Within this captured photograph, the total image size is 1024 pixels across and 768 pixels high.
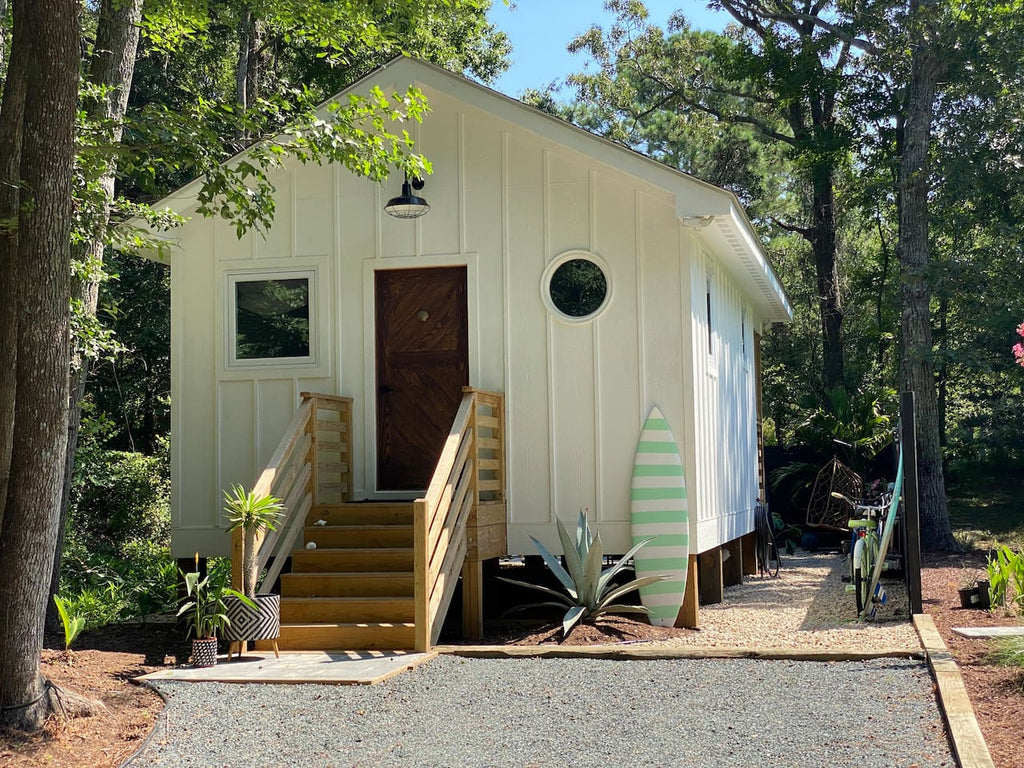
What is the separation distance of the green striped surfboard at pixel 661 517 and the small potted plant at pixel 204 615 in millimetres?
3526

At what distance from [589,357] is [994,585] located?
373cm

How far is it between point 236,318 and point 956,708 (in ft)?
23.7

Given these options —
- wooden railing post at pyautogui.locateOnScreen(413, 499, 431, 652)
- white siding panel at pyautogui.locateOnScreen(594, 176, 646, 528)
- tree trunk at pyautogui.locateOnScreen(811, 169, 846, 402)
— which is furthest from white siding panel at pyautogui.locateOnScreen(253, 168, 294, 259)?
tree trunk at pyautogui.locateOnScreen(811, 169, 846, 402)

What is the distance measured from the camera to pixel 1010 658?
620 centimetres

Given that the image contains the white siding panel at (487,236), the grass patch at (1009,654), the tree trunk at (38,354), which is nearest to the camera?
the tree trunk at (38,354)

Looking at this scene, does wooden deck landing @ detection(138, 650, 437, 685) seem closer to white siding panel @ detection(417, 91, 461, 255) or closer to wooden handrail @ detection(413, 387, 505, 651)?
wooden handrail @ detection(413, 387, 505, 651)

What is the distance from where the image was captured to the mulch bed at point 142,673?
5.20 m

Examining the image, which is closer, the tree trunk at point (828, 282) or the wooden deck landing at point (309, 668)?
the wooden deck landing at point (309, 668)

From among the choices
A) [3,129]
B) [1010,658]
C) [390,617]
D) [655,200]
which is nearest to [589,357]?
[655,200]

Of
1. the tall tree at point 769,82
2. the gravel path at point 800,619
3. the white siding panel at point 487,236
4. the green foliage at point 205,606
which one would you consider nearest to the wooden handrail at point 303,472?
the green foliage at point 205,606

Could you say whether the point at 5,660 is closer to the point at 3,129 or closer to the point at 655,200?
the point at 3,129

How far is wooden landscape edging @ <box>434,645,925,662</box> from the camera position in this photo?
7.00 metres

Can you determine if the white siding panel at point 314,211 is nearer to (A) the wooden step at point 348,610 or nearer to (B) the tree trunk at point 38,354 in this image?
(A) the wooden step at point 348,610

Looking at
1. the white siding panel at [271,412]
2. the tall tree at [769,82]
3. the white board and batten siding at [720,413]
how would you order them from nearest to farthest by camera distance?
the white board and batten siding at [720,413]
the white siding panel at [271,412]
the tall tree at [769,82]
